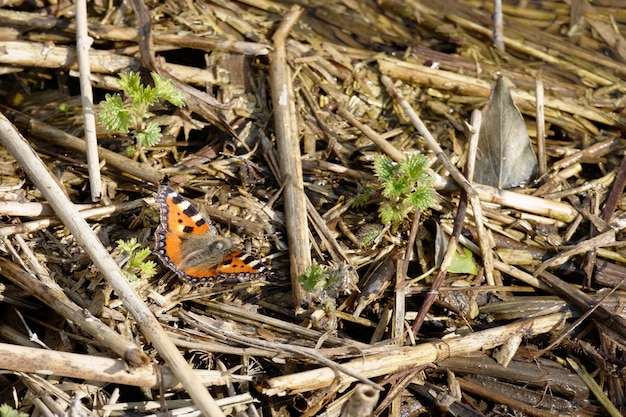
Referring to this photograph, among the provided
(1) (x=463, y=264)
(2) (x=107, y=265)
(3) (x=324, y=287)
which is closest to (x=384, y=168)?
(1) (x=463, y=264)

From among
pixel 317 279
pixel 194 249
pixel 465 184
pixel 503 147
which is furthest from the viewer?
pixel 503 147

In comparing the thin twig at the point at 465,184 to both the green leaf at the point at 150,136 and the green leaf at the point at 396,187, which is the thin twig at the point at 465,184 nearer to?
the green leaf at the point at 396,187

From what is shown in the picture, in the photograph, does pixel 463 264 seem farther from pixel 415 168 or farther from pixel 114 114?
pixel 114 114

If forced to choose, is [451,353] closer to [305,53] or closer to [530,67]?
[305,53]

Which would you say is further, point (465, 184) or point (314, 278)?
point (465, 184)

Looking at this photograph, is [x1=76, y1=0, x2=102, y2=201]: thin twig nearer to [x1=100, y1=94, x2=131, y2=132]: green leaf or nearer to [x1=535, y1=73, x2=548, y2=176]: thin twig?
[x1=100, y1=94, x2=131, y2=132]: green leaf

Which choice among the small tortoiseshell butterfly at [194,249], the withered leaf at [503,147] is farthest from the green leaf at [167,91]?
the withered leaf at [503,147]
